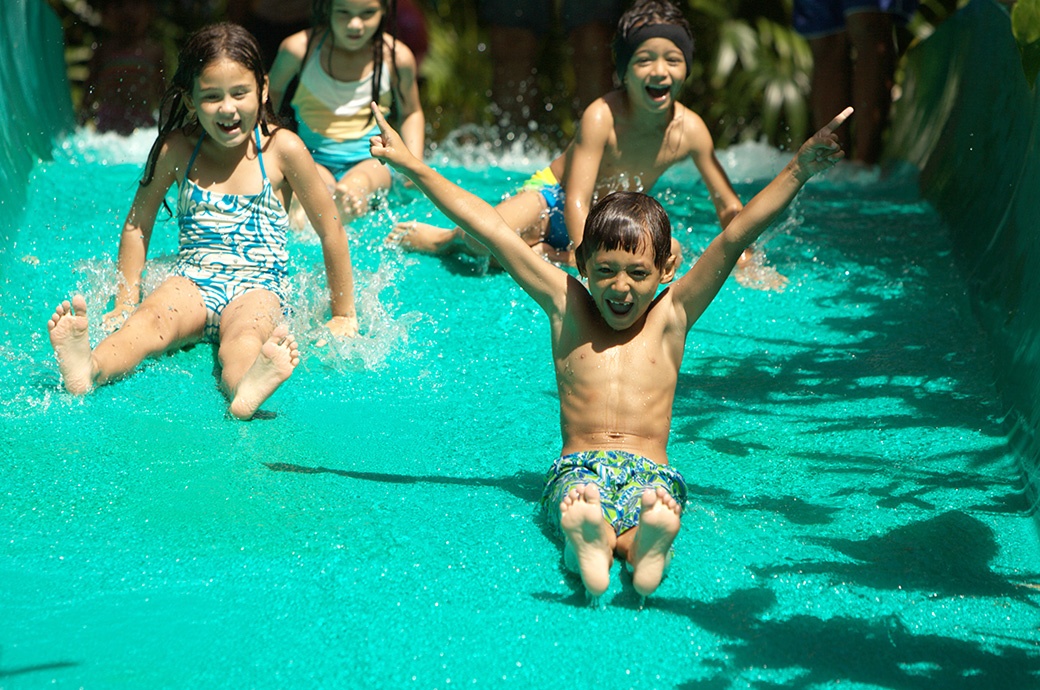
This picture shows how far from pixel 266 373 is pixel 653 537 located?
154 centimetres

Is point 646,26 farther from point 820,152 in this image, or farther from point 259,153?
point 820,152

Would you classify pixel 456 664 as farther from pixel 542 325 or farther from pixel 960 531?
pixel 542 325

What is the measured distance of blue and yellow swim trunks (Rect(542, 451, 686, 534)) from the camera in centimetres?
326

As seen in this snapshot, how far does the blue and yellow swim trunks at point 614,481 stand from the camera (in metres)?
3.26

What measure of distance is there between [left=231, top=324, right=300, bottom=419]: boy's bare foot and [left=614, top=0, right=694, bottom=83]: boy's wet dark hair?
235cm

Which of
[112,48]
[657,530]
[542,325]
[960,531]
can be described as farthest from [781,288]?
[112,48]

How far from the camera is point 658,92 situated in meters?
5.58

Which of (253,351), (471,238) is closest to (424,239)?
(471,238)

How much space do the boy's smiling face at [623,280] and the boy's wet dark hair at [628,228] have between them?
2 centimetres

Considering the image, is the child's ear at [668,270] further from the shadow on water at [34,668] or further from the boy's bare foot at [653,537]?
the shadow on water at [34,668]

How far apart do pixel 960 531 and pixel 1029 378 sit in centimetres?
83

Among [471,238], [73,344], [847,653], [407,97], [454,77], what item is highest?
[454,77]

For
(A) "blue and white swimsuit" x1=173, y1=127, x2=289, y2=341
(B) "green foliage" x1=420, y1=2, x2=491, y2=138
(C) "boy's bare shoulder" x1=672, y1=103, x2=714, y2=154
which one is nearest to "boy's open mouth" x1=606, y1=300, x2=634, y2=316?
(A) "blue and white swimsuit" x1=173, y1=127, x2=289, y2=341

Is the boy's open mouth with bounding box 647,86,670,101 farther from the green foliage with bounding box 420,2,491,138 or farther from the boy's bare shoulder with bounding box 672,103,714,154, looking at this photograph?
the green foliage with bounding box 420,2,491,138
